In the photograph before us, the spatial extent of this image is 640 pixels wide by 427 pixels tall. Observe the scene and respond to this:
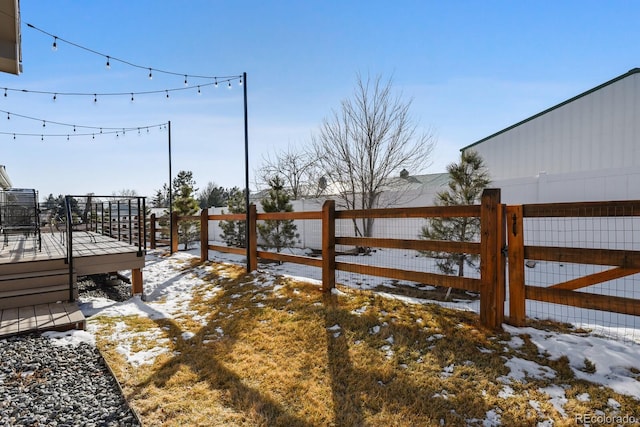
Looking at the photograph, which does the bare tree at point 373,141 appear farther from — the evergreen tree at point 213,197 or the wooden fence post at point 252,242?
the evergreen tree at point 213,197

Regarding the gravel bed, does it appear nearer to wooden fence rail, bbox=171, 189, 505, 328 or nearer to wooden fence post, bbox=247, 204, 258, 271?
wooden fence rail, bbox=171, 189, 505, 328

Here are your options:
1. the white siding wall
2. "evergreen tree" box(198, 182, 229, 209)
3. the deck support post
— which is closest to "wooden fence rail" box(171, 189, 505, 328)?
the deck support post

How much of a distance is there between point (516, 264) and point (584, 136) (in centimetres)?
930

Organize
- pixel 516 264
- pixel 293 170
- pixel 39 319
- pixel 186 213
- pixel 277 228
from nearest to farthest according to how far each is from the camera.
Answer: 1. pixel 516 264
2. pixel 39 319
3. pixel 277 228
4. pixel 186 213
5. pixel 293 170

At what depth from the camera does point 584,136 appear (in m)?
9.48

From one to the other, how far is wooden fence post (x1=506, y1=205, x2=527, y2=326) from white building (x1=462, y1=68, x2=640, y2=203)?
5714mm

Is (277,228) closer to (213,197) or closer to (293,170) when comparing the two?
(293,170)

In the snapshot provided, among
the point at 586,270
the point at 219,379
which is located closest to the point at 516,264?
the point at 219,379

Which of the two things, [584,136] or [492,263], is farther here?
[584,136]

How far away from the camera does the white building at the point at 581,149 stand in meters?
7.04

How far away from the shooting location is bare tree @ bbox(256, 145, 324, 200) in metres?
14.6

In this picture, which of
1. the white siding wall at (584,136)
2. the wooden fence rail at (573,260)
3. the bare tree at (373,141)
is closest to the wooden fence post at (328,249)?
the wooden fence rail at (573,260)

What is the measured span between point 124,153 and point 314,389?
13014 mm

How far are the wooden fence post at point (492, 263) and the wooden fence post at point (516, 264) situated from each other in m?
0.08
